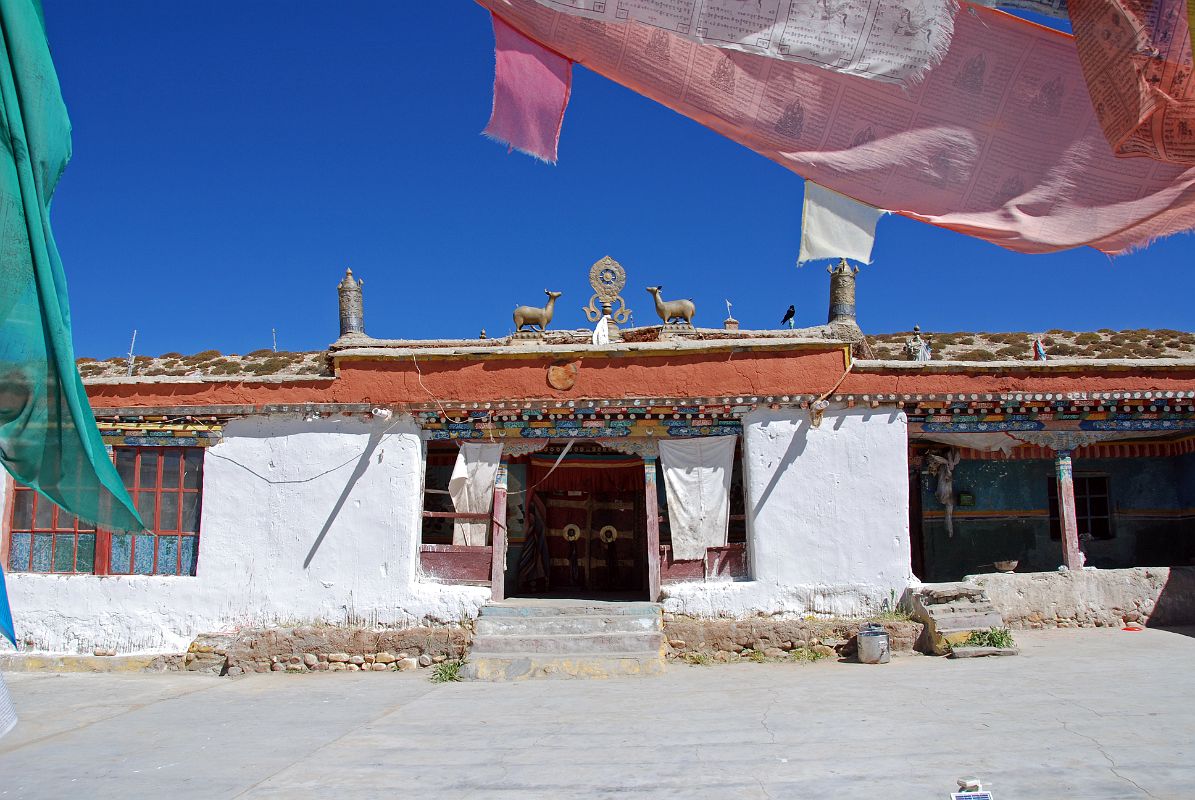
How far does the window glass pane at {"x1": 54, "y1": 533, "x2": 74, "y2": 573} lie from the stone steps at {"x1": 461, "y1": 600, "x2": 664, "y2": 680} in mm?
5712

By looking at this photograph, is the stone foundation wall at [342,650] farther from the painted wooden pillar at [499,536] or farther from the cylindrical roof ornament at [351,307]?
the cylindrical roof ornament at [351,307]

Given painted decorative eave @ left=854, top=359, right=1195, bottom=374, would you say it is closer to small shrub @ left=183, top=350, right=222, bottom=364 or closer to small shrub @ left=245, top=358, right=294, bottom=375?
small shrub @ left=245, top=358, right=294, bottom=375

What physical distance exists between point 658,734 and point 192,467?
818cm

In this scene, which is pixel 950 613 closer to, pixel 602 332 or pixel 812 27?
pixel 602 332

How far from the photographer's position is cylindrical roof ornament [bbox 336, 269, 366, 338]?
55.3 feet

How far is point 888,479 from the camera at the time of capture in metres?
11.6

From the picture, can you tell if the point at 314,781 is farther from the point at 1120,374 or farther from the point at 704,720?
the point at 1120,374

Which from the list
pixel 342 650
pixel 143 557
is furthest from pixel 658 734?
pixel 143 557

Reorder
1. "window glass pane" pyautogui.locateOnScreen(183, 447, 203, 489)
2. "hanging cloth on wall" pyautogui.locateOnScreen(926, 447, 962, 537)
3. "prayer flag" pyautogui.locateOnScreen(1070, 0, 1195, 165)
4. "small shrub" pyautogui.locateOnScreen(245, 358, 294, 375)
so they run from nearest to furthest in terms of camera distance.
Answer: "prayer flag" pyautogui.locateOnScreen(1070, 0, 1195, 165) < "window glass pane" pyautogui.locateOnScreen(183, 447, 203, 489) < "hanging cloth on wall" pyautogui.locateOnScreen(926, 447, 962, 537) < "small shrub" pyautogui.locateOnScreen(245, 358, 294, 375)

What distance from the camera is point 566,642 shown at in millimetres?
10453

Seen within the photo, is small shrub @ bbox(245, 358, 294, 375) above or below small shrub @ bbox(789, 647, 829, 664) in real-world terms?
above

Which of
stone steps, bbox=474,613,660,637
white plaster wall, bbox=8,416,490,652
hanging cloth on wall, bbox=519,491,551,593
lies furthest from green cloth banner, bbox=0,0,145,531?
hanging cloth on wall, bbox=519,491,551,593

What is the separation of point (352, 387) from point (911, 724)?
27.5ft

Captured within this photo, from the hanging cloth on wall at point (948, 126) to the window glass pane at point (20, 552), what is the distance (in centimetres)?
1255
